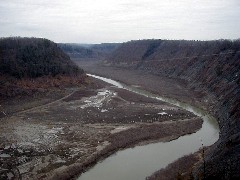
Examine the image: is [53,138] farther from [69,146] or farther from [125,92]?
[125,92]

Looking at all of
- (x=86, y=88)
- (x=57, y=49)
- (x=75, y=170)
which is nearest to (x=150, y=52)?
(x=57, y=49)

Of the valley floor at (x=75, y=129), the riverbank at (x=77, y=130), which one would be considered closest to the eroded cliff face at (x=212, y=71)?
the valley floor at (x=75, y=129)

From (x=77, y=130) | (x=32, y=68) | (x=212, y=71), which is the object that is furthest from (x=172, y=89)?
(x=77, y=130)

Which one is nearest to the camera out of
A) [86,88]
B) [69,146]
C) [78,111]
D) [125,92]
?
[69,146]

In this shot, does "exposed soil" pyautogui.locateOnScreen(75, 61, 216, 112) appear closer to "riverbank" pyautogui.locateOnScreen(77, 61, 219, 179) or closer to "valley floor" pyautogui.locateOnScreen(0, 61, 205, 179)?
"riverbank" pyautogui.locateOnScreen(77, 61, 219, 179)

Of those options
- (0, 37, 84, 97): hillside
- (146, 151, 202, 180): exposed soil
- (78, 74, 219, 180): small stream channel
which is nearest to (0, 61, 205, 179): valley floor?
(78, 74, 219, 180): small stream channel

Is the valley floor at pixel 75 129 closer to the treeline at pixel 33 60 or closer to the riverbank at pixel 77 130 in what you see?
the riverbank at pixel 77 130
